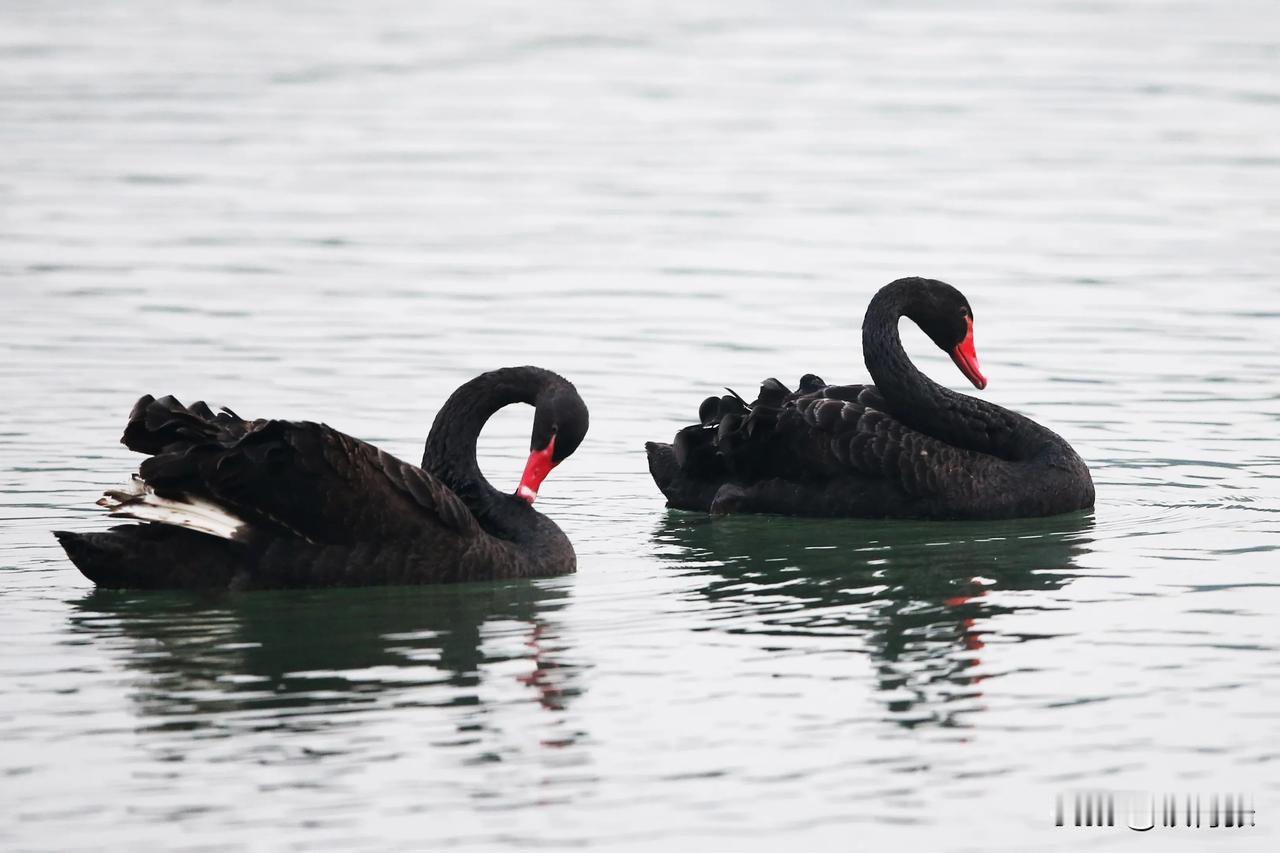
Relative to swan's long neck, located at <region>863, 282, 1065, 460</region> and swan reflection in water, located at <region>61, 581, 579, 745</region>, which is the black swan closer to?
swan reflection in water, located at <region>61, 581, 579, 745</region>

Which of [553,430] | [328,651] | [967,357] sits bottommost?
[328,651]

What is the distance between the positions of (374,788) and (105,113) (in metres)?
20.6

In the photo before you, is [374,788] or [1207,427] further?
[1207,427]

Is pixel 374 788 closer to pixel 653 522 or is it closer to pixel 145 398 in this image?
pixel 145 398

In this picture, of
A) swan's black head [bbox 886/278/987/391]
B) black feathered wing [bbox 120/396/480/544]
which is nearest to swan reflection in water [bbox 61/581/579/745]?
black feathered wing [bbox 120/396/480/544]

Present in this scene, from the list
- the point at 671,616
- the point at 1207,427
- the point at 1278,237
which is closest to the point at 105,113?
the point at 1278,237

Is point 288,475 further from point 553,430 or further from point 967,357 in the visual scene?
point 967,357

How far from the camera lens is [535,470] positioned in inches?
365

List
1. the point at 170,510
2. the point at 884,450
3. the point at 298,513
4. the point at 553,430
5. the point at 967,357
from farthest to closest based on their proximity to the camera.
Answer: the point at 967,357
the point at 884,450
the point at 553,430
the point at 298,513
the point at 170,510

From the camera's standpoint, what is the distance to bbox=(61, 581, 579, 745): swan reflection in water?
7340 mm

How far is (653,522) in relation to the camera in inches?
423

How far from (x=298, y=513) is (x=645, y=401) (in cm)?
469

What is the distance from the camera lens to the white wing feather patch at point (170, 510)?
27.8 ft

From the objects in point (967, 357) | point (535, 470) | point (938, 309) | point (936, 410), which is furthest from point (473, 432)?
point (967, 357)
